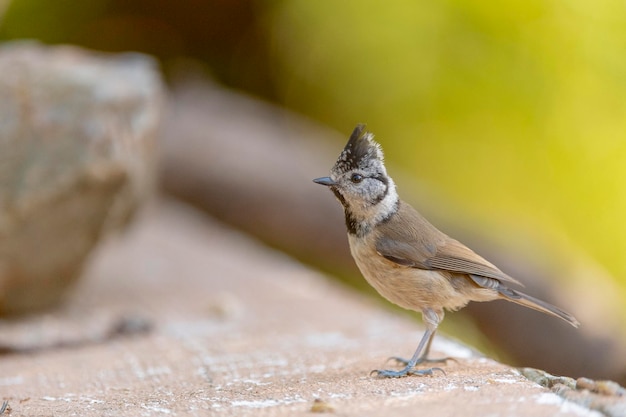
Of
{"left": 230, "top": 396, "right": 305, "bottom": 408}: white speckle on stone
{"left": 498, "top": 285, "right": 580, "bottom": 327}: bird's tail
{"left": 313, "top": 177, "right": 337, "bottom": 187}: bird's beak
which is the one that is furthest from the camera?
→ {"left": 313, "top": 177, "right": 337, "bottom": 187}: bird's beak

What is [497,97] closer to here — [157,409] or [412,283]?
[412,283]

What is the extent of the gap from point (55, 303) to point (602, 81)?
20.5ft

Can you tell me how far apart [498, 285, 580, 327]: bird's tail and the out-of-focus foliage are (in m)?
→ 4.00

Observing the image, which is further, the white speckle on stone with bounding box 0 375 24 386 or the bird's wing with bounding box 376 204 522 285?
the white speckle on stone with bounding box 0 375 24 386

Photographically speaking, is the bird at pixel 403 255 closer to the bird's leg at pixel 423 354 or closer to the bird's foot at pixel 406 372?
the bird's leg at pixel 423 354

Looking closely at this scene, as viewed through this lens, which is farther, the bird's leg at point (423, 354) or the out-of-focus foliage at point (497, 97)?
the out-of-focus foliage at point (497, 97)

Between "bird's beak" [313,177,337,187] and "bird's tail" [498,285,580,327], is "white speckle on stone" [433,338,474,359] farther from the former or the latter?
"bird's beak" [313,177,337,187]

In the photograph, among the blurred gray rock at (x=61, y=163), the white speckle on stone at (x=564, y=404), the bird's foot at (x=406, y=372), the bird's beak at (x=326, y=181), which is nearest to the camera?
the white speckle on stone at (x=564, y=404)

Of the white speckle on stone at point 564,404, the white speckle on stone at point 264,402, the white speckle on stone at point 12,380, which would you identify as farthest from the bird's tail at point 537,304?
the white speckle on stone at point 12,380

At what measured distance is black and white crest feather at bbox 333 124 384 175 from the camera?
3.68m

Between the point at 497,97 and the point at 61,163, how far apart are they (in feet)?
19.8

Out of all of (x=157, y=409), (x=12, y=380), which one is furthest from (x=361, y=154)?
(x=12, y=380)

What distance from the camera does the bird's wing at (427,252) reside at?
11.9 feet

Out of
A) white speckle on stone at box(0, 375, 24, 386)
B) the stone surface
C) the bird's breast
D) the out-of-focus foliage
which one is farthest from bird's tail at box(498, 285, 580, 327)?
the out-of-focus foliage
